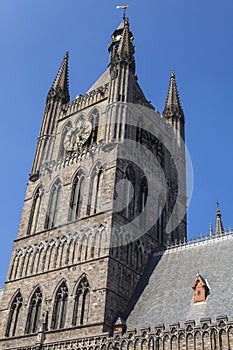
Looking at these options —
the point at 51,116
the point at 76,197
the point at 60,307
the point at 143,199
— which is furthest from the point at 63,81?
the point at 60,307

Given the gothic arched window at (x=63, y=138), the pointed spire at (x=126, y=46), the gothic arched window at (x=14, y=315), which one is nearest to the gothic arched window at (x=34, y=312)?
the gothic arched window at (x=14, y=315)

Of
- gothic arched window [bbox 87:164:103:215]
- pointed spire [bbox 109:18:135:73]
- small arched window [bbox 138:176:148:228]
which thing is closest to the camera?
gothic arched window [bbox 87:164:103:215]

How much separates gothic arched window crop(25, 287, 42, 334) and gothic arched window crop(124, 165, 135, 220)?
262 inches

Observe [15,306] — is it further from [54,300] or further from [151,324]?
[151,324]

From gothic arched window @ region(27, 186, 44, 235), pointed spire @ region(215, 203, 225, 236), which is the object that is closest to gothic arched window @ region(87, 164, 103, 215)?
gothic arched window @ region(27, 186, 44, 235)

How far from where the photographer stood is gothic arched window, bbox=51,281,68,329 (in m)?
24.0

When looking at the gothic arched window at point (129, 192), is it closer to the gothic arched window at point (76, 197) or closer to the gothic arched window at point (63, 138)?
the gothic arched window at point (76, 197)

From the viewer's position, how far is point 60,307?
2447cm

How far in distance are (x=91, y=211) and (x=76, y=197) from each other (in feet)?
6.64

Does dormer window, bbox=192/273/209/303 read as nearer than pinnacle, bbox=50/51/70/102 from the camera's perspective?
Yes

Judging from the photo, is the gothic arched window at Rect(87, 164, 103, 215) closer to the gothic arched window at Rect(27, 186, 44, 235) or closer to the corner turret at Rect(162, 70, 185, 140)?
the gothic arched window at Rect(27, 186, 44, 235)

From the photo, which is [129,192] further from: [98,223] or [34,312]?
[34,312]

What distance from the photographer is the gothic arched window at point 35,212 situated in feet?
95.9

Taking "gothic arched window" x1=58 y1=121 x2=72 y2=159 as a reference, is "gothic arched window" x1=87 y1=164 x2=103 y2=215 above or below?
below
